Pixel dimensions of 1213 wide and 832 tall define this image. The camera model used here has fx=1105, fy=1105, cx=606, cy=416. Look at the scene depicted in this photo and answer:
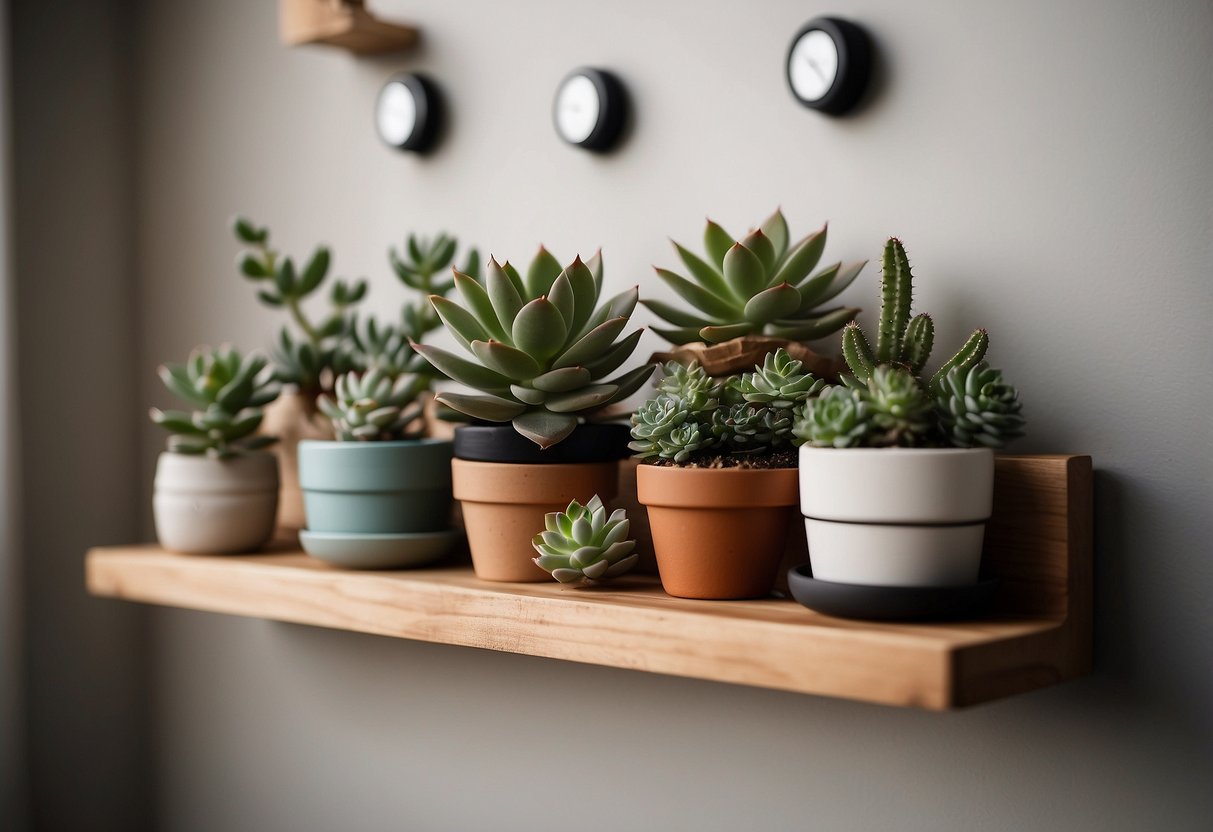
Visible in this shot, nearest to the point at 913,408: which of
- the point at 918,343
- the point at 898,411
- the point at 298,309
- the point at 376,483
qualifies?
the point at 898,411

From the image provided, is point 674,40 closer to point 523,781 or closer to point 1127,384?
point 1127,384

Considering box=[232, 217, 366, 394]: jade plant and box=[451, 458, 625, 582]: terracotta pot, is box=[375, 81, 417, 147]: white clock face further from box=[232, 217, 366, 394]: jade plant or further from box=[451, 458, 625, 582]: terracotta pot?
box=[451, 458, 625, 582]: terracotta pot

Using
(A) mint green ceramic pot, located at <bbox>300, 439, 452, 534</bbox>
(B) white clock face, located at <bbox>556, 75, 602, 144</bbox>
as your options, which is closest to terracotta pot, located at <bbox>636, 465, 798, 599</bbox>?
(A) mint green ceramic pot, located at <bbox>300, 439, 452, 534</bbox>

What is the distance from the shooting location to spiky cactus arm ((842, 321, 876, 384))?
2.65ft

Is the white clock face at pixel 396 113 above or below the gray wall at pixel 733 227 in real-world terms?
above

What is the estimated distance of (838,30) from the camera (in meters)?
0.92

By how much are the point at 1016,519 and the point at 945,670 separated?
0.66 ft

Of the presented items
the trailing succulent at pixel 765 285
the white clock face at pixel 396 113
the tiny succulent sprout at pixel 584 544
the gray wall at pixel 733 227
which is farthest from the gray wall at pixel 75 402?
the trailing succulent at pixel 765 285

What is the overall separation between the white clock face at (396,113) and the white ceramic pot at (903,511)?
2.24ft

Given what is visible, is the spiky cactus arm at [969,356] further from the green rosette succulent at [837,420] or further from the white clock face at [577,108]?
the white clock face at [577,108]

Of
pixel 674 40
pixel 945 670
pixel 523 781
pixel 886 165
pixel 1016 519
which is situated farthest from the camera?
pixel 523 781

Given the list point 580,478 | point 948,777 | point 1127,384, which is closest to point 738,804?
point 948,777

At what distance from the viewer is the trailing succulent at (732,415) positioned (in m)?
0.85

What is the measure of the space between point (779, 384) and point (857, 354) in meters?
0.07
